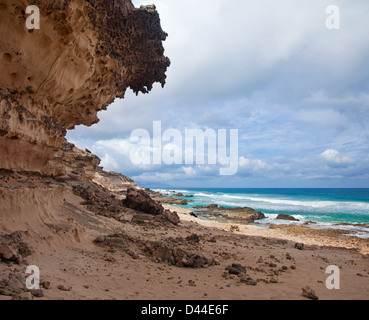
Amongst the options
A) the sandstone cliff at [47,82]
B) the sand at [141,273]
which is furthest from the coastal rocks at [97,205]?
the sand at [141,273]

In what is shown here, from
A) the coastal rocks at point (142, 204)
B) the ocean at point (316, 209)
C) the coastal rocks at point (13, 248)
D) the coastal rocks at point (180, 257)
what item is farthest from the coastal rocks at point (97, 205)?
the ocean at point (316, 209)

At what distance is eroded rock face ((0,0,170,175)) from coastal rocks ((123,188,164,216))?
682 centimetres

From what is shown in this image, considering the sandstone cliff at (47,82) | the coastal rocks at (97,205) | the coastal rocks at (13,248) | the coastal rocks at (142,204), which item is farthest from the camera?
the coastal rocks at (142,204)

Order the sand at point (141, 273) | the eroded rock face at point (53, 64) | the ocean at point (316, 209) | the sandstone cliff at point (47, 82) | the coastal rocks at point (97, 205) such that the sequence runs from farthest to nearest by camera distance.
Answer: the ocean at point (316, 209)
the coastal rocks at point (97, 205)
the eroded rock face at point (53, 64)
the sandstone cliff at point (47, 82)
the sand at point (141, 273)

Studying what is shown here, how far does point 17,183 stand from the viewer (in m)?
7.09

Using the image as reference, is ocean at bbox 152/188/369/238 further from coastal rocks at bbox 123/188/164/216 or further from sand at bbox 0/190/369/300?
sand at bbox 0/190/369/300

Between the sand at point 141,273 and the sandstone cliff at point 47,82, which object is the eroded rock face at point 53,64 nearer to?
the sandstone cliff at point 47,82

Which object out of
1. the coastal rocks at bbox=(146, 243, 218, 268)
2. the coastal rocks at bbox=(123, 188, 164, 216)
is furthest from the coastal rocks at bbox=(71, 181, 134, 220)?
the coastal rocks at bbox=(146, 243, 218, 268)

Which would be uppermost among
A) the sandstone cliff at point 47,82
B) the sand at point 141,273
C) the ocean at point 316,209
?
the sandstone cliff at point 47,82

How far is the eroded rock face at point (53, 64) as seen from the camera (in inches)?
269

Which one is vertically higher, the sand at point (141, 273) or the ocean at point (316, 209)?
the sand at point (141, 273)

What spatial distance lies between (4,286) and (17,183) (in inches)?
156

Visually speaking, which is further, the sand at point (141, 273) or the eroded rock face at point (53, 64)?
the eroded rock face at point (53, 64)

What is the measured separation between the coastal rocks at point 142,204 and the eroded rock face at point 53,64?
269 inches
